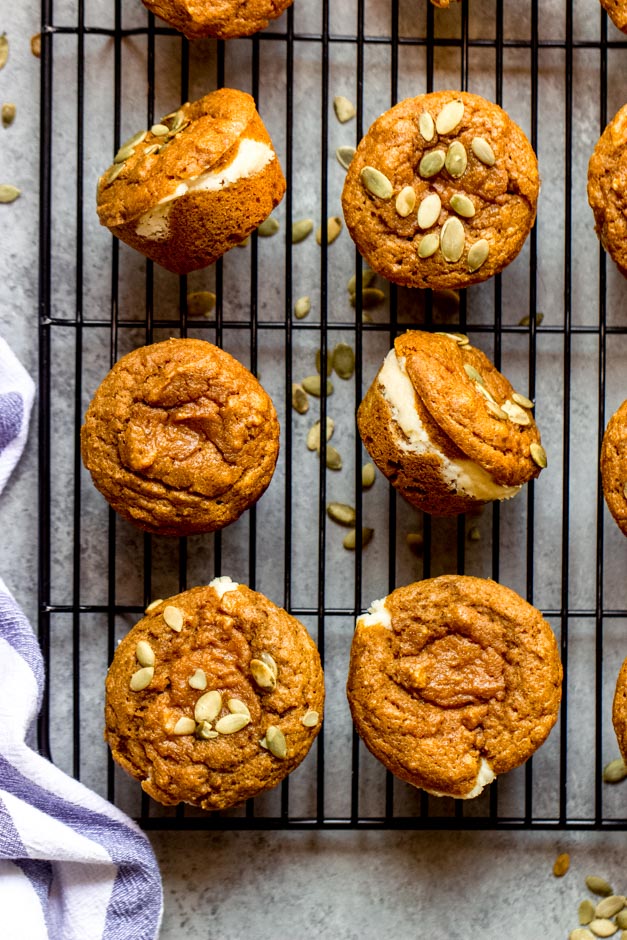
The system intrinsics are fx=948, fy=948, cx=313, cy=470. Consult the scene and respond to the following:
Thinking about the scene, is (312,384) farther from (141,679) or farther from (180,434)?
(141,679)

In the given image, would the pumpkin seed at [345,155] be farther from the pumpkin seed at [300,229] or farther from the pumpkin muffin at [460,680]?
the pumpkin muffin at [460,680]

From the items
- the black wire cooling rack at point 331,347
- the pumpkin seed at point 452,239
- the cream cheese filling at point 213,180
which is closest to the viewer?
the cream cheese filling at point 213,180

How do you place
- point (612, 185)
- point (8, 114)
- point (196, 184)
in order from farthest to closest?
point (8, 114)
point (612, 185)
point (196, 184)

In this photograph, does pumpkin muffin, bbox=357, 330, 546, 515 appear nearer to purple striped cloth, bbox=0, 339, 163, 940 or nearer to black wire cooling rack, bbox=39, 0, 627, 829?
black wire cooling rack, bbox=39, 0, 627, 829

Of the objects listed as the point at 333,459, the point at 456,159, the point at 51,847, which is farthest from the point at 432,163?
the point at 51,847

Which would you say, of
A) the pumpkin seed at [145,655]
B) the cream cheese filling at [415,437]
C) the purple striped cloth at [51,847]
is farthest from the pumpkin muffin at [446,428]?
the purple striped cloth at [51,847]
